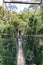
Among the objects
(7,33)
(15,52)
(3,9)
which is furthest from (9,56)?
(3,9)

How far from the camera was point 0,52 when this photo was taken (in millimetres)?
3701

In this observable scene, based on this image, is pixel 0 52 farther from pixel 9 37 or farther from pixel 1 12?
pixel 1 12

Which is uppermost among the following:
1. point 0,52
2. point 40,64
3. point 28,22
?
point 28,22

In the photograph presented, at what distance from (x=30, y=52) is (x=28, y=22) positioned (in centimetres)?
95

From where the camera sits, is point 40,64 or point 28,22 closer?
point 40,64

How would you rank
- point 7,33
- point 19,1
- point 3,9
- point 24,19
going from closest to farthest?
point 19,1
point 7,33
point 24,19
point 3,9

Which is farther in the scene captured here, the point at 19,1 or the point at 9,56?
the point at 9,56

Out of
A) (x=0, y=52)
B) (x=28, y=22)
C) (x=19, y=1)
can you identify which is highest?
(x=19, y=1)

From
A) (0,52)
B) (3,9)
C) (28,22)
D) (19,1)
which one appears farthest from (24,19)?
(19,1)

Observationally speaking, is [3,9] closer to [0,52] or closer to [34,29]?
[34,29]

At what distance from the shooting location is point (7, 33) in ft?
14.3

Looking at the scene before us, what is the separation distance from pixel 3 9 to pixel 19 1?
393 cm

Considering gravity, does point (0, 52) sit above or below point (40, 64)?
above

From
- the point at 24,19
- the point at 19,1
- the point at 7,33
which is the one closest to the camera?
the point at 19,1
